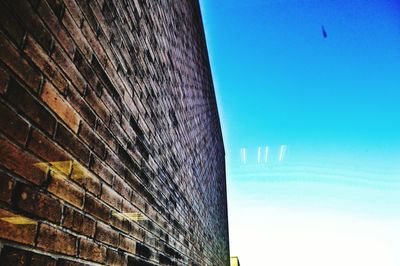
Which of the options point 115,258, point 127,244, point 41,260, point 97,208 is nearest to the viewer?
point 41,260

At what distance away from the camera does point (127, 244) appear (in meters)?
1.42

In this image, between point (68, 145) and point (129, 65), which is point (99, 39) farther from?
point (68, 145)

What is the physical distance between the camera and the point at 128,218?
4.80 ft

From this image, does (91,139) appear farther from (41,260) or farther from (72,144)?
(41,260)

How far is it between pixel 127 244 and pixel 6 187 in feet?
2.82

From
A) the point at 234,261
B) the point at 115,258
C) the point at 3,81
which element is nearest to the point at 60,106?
the point at 3,81

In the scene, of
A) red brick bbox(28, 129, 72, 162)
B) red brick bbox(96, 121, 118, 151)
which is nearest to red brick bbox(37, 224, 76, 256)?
red brick bbox(28, 129, 72, 162)

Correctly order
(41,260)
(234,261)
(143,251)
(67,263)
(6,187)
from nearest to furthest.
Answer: (6,187), (41,260), (67,263), (143,251), (234,261)

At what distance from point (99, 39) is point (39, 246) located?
93cm

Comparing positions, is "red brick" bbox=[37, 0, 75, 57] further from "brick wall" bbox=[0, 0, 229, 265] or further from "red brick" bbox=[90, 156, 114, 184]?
"red brick" bbox=[90, 156, 114, 184]

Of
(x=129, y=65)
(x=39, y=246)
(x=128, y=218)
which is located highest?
(x=129, y=65)

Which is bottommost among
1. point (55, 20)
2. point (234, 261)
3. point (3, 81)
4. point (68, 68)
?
point (234, 261)

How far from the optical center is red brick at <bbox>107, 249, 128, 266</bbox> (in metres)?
1.22

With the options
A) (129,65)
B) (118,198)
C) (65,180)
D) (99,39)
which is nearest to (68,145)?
(65,180)
